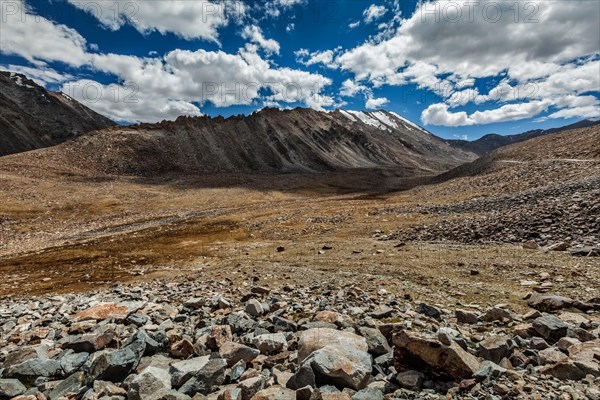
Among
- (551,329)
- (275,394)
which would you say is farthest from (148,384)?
(551,329)

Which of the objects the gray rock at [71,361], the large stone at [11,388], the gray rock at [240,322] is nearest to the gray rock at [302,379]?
the gray rock at [240,322]

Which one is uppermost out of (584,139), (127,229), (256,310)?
(584,139)

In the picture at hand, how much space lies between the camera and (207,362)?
610 cm

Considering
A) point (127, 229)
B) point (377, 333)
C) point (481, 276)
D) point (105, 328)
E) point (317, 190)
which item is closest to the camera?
point (377, 333)

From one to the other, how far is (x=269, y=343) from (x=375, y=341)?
2.19 metres

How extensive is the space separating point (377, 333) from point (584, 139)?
199ft

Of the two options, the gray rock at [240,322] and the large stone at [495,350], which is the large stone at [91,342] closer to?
the gray rock at [240,322]

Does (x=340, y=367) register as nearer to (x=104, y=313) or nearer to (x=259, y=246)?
(x=104, y=313)

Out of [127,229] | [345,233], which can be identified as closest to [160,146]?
[127,229]

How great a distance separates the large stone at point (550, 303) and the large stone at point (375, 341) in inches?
201

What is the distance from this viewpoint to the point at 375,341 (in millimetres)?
6660

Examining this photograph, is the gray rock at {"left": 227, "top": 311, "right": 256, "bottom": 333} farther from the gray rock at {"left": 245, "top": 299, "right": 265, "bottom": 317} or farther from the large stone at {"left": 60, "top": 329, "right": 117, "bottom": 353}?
the large stone at {"left": 60, "top": 329, "right": 117, "bottom": 353}

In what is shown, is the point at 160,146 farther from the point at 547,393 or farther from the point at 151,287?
the point at 547,393

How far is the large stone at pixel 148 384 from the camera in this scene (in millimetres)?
5339
